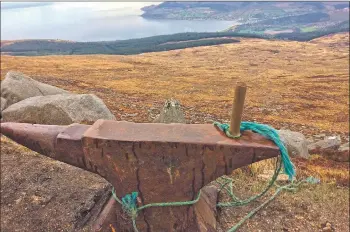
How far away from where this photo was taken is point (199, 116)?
1332 cm

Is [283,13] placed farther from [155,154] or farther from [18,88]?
[155,154]

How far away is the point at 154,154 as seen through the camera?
3.46 meters

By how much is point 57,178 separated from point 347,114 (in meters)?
21.0

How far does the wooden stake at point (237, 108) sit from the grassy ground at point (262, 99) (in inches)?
71.2

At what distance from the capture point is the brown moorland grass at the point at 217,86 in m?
16.0

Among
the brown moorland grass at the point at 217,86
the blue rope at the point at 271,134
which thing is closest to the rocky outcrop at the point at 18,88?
the brown moorland grass at the point at 217,86

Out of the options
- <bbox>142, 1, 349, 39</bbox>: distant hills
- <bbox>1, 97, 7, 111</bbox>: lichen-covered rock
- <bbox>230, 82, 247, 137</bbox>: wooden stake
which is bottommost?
<bbox>1, 97, 7, 111</bbox>: lichen-covered rock

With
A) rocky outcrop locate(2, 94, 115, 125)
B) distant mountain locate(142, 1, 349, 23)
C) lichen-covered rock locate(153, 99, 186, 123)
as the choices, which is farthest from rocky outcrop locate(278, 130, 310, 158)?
distant mountain locate(142, 1, 349, 23)

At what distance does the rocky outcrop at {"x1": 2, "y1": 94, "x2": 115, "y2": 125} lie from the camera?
8414mm

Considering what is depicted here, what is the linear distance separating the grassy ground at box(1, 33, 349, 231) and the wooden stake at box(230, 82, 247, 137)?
181 centimetres

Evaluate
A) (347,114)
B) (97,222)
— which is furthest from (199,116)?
(347,114)

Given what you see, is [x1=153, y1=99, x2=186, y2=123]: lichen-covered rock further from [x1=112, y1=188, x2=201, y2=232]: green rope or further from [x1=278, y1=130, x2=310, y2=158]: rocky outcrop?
[x1=112, y1=188, x2=201, y2=232]: green rope

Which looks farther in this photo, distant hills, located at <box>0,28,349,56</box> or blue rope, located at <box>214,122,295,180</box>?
distant hills, located at <box>0,28,349,56</box>

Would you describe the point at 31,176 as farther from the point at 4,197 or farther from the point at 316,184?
the point at 316,184
